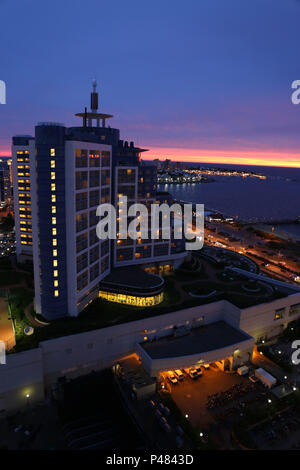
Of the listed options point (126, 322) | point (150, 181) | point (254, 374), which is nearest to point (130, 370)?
point (126, 322)

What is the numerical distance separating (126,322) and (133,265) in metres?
19.6

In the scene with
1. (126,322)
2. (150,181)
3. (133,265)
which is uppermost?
(150,181)

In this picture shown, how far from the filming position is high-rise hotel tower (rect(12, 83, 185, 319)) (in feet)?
149

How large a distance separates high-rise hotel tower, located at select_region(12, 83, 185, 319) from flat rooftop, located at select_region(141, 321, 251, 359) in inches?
334

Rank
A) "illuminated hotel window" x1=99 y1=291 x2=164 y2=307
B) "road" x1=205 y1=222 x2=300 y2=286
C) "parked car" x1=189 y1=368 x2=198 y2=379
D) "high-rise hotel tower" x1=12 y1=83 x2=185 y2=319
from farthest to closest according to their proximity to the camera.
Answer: "road" x1=205 y1=222 x2=300 y2=286 < "illuminated hotel window" x1=99 y1=291 x2=164 y2=307 < "parked car" x1=189 y1=368 x2=198 y2=379 < "high-rise hotel tower" x1=12 y1=83 x2=185 y2=319

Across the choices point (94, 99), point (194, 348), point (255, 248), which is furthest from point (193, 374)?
point (255, 248)

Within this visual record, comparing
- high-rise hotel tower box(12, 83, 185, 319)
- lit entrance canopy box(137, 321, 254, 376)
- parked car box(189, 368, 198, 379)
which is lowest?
parked car box(189, 368, 198, 379)

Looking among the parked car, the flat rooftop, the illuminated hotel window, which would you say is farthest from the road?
the parked car

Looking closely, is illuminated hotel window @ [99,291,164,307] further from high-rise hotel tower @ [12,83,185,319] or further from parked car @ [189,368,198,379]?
parked car @ [189,368,198,379]

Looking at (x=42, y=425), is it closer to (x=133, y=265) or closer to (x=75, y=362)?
(x=75, y=362)

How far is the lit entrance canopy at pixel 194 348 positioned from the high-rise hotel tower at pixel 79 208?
8851 millimetres
